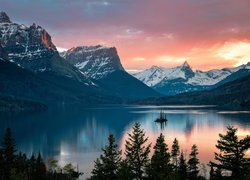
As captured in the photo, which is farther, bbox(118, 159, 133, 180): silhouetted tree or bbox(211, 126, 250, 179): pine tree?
bbox(118, 159, 133, 180): silhouetted tree

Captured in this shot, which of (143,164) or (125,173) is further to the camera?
(143,164)

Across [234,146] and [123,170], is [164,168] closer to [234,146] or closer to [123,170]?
[123,170]

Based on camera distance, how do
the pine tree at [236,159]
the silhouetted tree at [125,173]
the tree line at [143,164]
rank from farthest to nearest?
the silhouetted tree at [125,173]
the tree line at [143,164]
the pine tree at [236,159]

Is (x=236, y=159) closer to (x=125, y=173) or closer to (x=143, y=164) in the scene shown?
(x=125, y=173)

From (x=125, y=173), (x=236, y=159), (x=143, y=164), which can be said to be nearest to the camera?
(x=236, y=159)

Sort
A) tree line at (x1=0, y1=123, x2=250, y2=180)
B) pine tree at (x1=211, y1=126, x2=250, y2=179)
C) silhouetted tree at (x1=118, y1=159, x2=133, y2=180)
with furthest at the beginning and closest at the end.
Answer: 1. silhouetted tree at (x1=118, y1=159, x2=133, y2=180)
2. tree line at (x1=0, y1=123, x2=250, y2=180)
3. pine tree at (x1=211, y1=126, x2=250, y2=179)

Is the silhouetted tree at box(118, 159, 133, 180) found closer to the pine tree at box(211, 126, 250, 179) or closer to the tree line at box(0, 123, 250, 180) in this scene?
the tree line at box(0, 123, 250, 180)

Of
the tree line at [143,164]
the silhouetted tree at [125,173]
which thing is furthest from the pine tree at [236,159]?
the silhouetted tree at [125,173]

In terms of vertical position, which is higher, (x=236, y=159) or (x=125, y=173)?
(x=236, y=159)

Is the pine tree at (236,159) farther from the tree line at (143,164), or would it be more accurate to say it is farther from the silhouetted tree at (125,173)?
the silhouetted tree at (125,173)

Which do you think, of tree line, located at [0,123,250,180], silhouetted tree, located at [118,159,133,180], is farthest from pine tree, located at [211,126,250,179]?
silhouetted tree, located at [118,159,133,180]

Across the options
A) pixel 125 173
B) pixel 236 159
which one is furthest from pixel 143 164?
pixel 236 159

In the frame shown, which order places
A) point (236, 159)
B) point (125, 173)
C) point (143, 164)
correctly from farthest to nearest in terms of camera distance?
point (143, 164), point (125, 173), point (236, 159)

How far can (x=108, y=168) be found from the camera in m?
58.8
